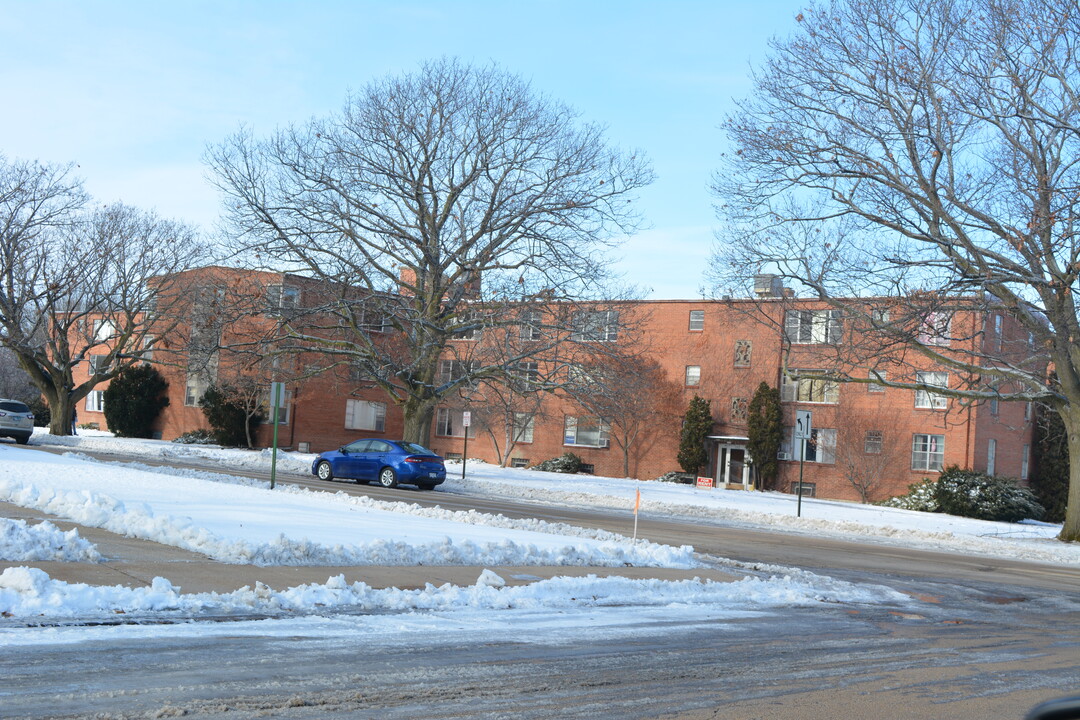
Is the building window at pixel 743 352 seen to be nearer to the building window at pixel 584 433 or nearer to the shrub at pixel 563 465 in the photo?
the building window at pixel 584 433

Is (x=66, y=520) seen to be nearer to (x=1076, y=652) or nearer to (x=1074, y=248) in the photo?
(x=1076, y=652)

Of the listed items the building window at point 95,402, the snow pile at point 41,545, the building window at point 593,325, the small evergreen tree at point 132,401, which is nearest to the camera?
the snow pile at point 41,545

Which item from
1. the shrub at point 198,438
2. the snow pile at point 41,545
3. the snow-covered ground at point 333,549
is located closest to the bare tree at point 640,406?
the snow-covered ground at point 333,549

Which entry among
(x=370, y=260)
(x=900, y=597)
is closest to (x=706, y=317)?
(x=370, y=260)

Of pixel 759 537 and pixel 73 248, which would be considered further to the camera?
pixel 73 248

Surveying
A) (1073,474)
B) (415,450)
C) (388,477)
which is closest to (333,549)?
(388,477)

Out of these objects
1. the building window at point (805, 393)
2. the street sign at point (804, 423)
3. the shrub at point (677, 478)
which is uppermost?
the building window at point (805, 393)

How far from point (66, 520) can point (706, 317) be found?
40.7 meters

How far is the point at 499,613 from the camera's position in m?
10.1

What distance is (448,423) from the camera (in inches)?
2344

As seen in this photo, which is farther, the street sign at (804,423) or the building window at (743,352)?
the building window at (743,352)

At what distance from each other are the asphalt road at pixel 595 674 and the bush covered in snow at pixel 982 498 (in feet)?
88.1

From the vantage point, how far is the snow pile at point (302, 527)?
40.0 ft

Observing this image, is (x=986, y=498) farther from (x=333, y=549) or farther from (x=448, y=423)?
(x=448, y=423)
